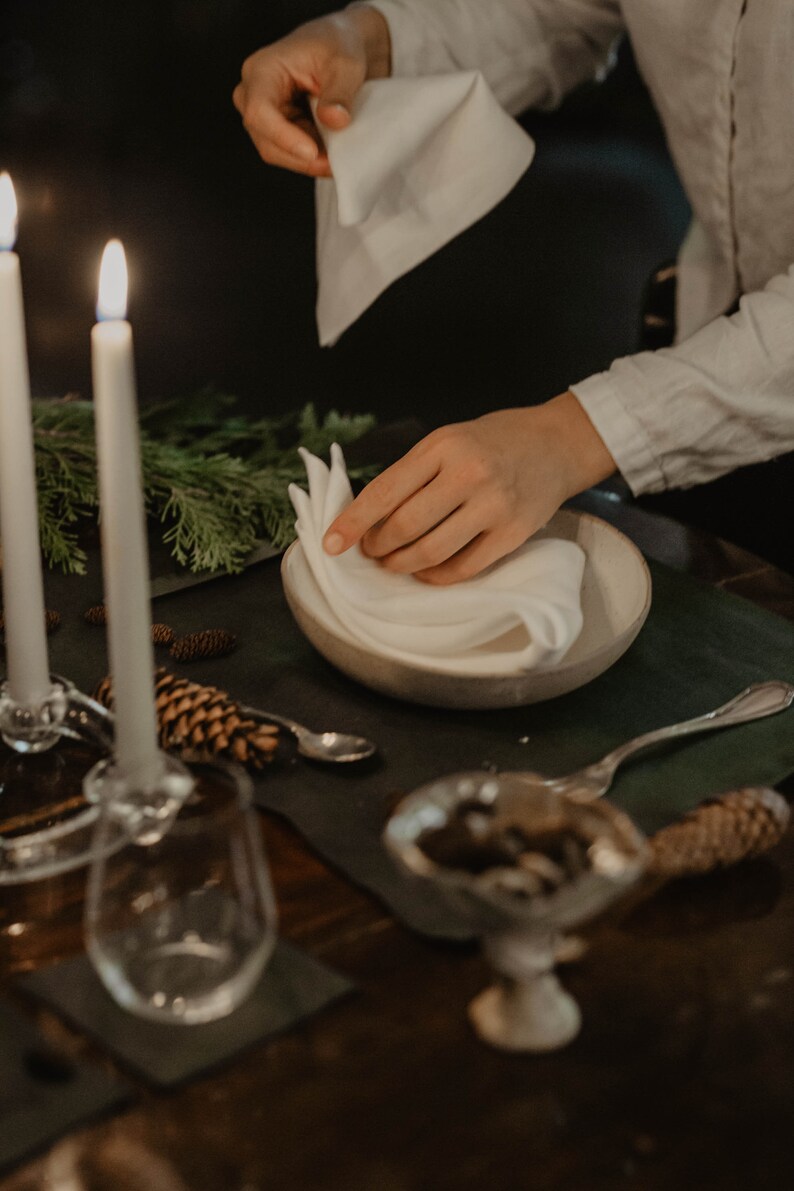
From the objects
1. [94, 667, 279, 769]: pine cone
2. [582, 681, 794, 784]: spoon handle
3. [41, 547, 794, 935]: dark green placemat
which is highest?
[94, 667, 279, 769]: pine cone

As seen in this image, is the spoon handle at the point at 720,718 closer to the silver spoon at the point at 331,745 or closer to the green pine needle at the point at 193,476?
the silver spoon at the point at 331,745

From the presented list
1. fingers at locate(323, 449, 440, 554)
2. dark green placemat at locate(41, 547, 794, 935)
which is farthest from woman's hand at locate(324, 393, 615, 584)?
dark green placemat at locate(41, 547, 794, 935)

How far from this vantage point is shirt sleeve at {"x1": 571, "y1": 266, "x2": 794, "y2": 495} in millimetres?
1084

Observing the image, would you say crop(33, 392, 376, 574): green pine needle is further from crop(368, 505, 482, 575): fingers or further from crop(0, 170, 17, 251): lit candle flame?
crop(0, 170, 17, 251): lit candle flame

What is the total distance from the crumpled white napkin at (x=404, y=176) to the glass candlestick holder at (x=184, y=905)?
2.25 ft

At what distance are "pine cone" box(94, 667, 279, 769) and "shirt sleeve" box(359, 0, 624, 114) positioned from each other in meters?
0.86

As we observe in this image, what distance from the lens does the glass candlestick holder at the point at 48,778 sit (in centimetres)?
73

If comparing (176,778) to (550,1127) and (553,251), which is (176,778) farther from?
(553,251)

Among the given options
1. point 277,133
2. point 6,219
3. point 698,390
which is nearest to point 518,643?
point 698,390

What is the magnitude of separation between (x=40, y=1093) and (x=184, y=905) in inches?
4.1

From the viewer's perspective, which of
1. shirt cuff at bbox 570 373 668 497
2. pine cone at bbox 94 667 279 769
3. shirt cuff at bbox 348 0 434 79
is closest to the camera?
pine cone at bbox 94 667 279 769

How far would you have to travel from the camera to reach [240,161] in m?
2.35

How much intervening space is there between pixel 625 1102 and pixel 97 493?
0.79 m

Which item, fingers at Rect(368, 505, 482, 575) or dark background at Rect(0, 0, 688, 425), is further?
dark background at Rect(0, 0, 688, 425)
